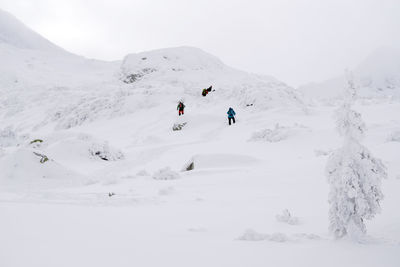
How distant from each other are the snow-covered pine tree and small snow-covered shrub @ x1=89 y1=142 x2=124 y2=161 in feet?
39.3

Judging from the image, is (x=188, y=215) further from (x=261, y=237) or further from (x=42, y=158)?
(x=42, y=158)

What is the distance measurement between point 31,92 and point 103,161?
34928 millimetres

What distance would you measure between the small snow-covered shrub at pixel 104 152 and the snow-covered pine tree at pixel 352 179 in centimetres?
1197

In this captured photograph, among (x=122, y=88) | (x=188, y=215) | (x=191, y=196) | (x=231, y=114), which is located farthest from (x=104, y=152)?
(x=122, y=88)

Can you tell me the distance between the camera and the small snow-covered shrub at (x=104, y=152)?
587 inches

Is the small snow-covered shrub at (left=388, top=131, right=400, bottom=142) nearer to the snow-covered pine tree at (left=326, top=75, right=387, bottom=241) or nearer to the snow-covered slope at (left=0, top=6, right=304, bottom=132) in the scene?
the snow-covered pine tree at (left=326, top=75, right=387, bottom=241)

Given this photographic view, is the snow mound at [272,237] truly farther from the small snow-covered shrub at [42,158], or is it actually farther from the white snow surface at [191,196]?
the small snow-covered shrub at [42,158]

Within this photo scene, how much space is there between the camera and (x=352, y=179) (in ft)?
13.3

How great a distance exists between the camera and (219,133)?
817 inches

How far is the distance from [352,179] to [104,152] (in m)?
12.5

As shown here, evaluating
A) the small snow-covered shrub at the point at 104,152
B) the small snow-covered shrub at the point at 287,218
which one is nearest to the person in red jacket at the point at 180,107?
the small snow-covered shrub at the point at 104,152

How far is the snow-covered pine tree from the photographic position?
4.05 meters

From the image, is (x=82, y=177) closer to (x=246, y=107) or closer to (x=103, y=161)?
(x=103, y=161)

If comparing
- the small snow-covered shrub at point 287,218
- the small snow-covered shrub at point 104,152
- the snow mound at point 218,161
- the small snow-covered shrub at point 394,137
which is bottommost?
the small snow-covered shrub at point 104,152
